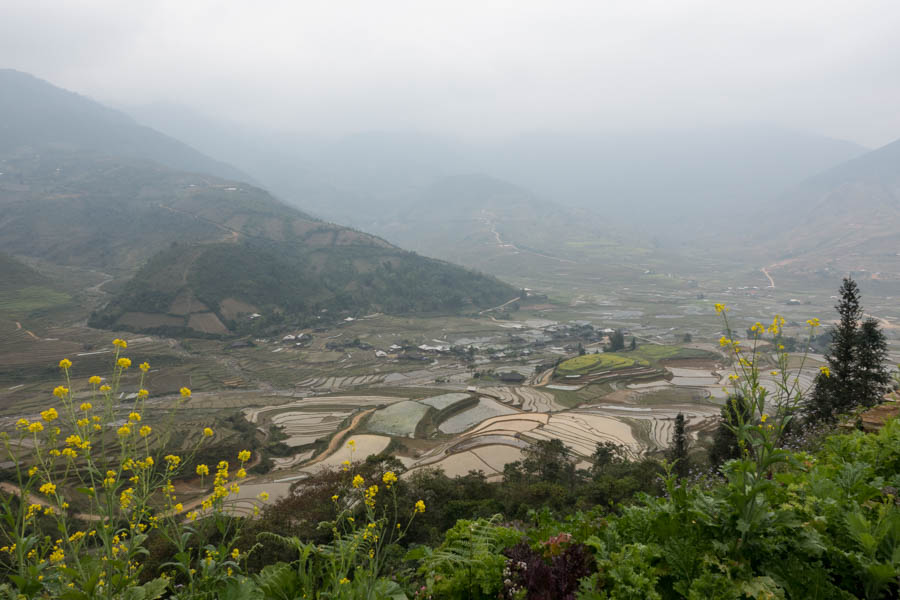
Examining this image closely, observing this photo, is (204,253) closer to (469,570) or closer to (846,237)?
(469,570)

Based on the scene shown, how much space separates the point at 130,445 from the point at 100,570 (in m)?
0.83

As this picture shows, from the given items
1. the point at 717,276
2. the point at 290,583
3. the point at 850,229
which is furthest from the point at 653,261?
the point at 290,583

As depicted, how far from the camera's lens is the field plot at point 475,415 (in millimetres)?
33531

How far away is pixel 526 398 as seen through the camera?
40.8 meters

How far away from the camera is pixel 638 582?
10.5 ft

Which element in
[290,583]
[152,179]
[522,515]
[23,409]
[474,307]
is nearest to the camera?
[290,583]

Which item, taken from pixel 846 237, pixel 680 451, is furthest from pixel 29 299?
pixel 846 237

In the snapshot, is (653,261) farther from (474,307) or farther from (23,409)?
(23,409)

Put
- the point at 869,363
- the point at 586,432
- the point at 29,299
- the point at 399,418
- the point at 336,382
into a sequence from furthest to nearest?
the point at 29,299
the point at 336,382
the point at 399,418
the point at 586,432
the point at 869,363

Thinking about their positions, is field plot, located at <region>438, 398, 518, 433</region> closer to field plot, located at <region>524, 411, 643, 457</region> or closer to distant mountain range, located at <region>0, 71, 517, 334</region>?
field plot, located at <region>524, 411, 643, 457</region>

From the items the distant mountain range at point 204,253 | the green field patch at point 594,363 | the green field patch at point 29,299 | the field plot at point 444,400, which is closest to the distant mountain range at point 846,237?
the distant mountain range at point 204,253

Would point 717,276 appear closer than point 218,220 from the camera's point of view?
No

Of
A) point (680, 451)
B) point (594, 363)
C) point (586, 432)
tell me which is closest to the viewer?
point (680, 451)

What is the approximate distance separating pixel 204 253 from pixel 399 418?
65.1 m
